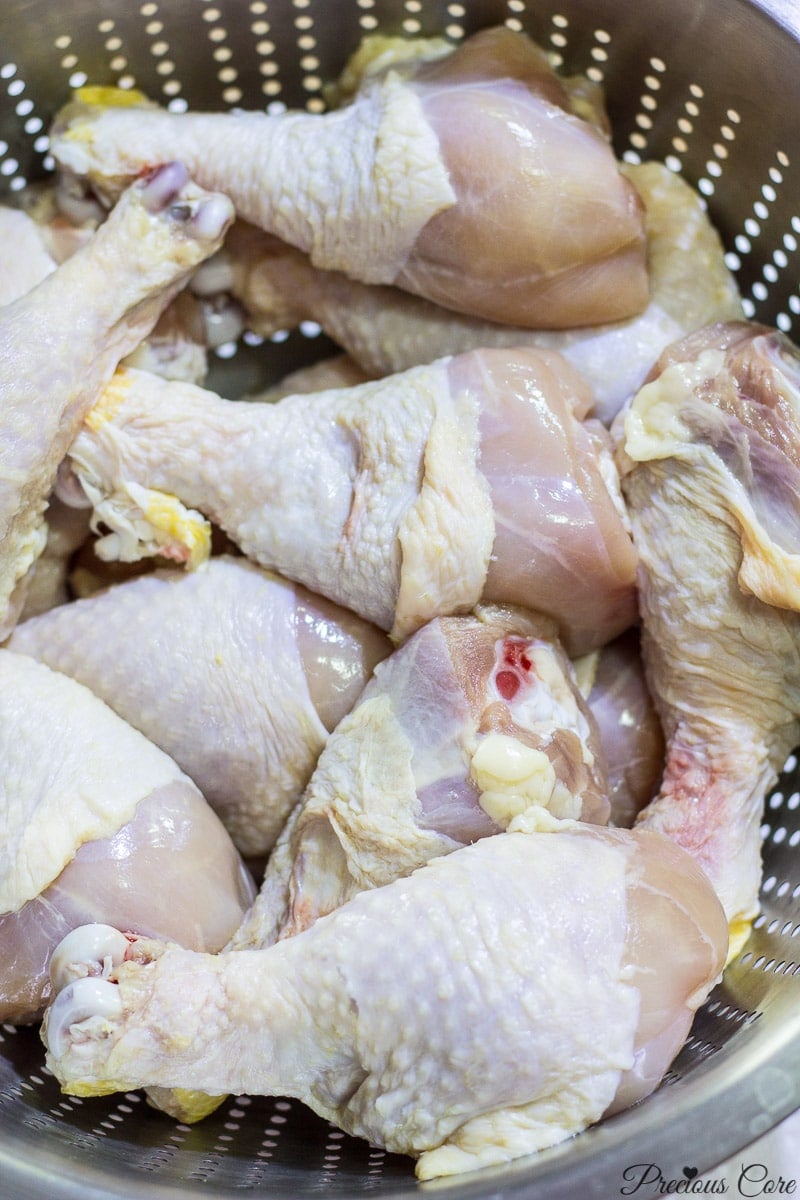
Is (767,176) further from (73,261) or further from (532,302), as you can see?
(73,261)

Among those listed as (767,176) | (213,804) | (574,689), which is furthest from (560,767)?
(767,176)

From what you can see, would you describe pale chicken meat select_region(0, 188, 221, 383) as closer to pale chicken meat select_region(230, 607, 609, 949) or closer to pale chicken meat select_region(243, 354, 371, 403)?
pale chicken meat select_region(243, 354, 371, 403)

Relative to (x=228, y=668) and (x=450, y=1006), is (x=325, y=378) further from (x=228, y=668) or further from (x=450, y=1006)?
(x=450, y=1006)

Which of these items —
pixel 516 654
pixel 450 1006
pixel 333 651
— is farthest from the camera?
pixel 333 651

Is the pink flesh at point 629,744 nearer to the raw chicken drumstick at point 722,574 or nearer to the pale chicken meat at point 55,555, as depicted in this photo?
the raw chicken drumstick at point 722,574

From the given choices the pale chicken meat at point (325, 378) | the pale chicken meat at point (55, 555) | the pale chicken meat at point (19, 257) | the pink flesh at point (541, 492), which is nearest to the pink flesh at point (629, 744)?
the pink flesh at point (541, 492)

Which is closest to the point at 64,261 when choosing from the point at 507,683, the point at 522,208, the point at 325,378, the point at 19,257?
the point at 19,257

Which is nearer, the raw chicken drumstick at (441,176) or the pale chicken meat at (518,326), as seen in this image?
the raw chicken drumstick at (441,176)
